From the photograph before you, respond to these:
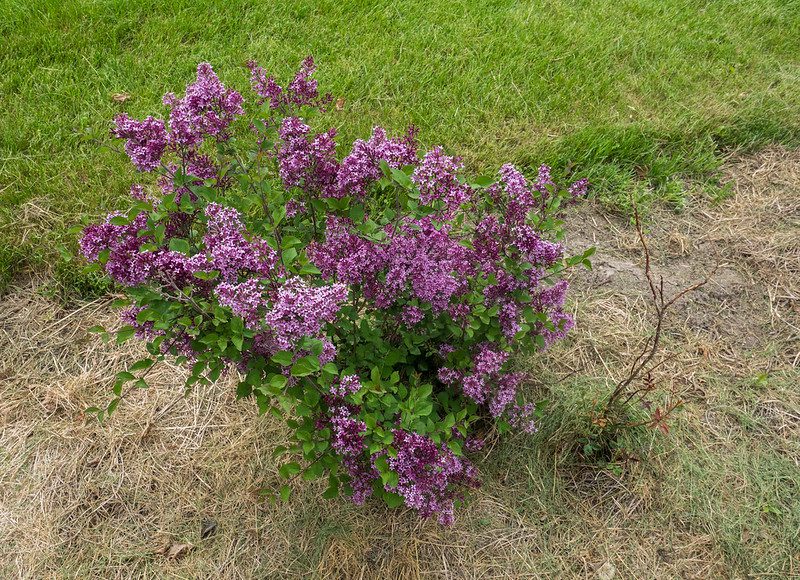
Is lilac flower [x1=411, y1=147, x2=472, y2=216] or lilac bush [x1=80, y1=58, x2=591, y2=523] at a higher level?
lilac flower [x1=411, y1=147, x2=472, y2=216]

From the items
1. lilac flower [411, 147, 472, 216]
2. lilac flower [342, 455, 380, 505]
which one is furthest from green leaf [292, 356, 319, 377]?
lilac flower [411, 147, 472, 216]

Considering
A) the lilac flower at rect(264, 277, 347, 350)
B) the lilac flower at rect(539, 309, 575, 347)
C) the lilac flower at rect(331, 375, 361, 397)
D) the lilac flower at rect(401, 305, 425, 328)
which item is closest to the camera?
the lilac flower at rect(264, 277, 347, 350)

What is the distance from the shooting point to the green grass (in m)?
3.62

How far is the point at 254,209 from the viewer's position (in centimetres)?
324

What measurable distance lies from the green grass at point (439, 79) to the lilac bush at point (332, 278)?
1.63 metres

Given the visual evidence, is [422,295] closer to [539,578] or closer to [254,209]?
[539,578]

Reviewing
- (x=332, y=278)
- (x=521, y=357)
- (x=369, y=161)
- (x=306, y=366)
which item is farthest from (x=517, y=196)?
(x=521, y=357)

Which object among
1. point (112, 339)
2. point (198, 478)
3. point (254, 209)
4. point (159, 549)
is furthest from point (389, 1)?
point (159, 549)

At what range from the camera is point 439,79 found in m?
4.16

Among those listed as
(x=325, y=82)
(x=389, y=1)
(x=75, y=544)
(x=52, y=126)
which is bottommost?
(x=75, y=544)

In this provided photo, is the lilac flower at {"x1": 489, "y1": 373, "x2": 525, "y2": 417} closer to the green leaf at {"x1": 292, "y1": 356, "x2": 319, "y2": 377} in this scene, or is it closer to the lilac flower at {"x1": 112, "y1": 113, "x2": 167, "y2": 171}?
the green leaf at {"x1": 292, "y1": 356, "x2": 319, "y2": 377}

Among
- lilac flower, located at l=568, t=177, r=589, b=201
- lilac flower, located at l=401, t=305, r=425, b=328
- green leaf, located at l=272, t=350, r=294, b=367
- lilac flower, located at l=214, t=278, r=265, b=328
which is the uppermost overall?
lilac flower, located at l=568, t=177, r=589, b=201

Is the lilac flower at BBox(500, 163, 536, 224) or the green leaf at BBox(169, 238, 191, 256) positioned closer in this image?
the green leaf at BBox(169, 238, 191, 256)

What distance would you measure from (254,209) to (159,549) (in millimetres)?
1654
